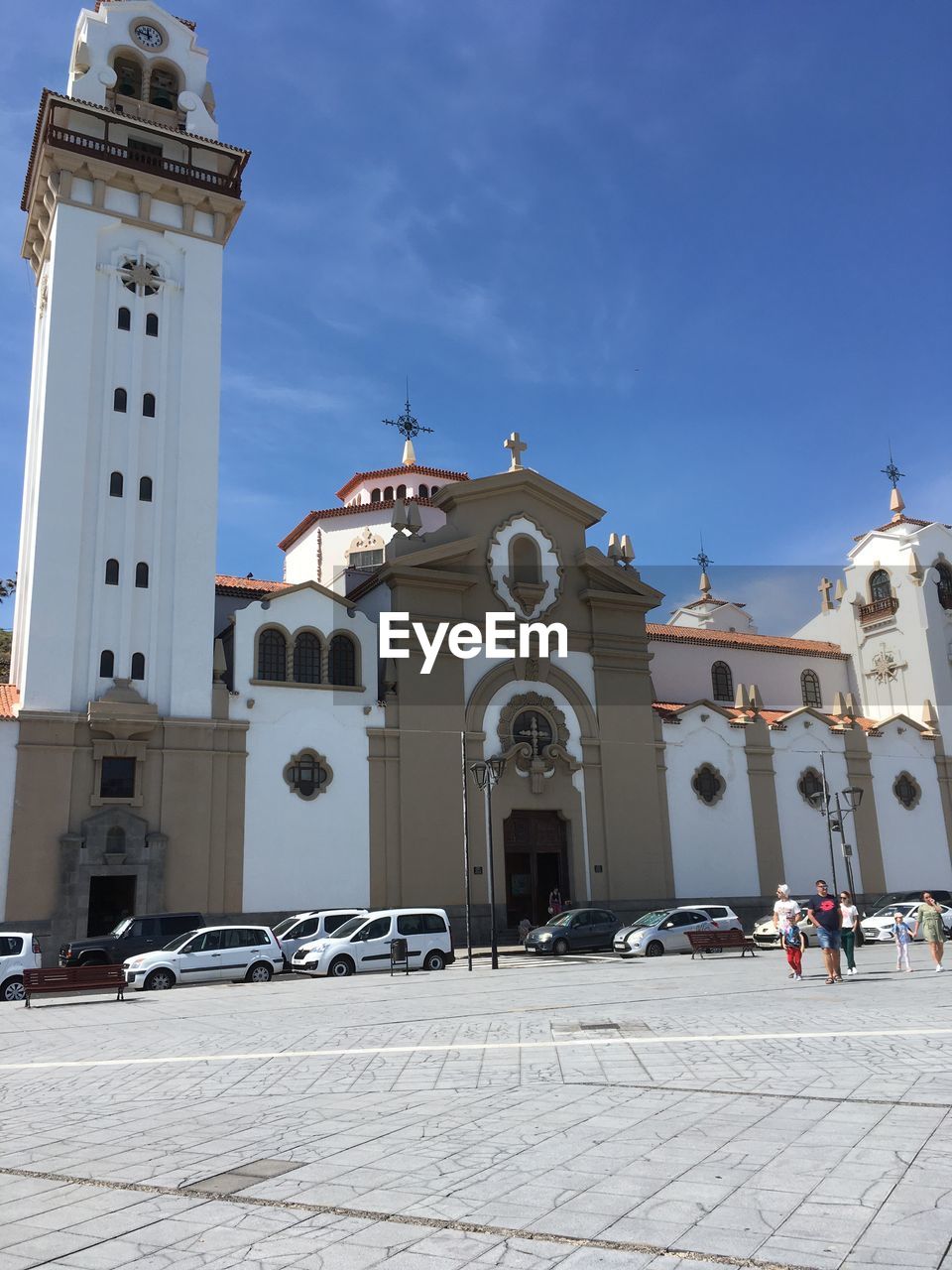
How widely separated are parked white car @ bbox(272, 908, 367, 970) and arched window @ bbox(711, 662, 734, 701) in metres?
24.3

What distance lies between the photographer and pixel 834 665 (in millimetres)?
52281

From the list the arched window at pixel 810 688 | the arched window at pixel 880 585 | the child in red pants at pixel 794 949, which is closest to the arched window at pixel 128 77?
the child in red pants at pixel 794 949

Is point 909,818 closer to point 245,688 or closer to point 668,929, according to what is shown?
point 668,929

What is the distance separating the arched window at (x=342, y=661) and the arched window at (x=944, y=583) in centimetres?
3040

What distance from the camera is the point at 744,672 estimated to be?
48.8m

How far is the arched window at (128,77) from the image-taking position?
121ft

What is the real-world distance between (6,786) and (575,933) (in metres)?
16.7

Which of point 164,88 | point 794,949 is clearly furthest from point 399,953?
point 164,88

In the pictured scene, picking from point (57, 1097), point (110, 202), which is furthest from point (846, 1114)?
point (110, 202)

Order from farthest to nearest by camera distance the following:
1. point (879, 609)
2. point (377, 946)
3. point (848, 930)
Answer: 1. point (879, 609)
2. point (377, 946)
3. point (848, 930)

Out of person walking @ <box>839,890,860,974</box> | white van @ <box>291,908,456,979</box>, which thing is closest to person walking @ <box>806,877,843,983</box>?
person walking @ <box>839,890,860,974</box>

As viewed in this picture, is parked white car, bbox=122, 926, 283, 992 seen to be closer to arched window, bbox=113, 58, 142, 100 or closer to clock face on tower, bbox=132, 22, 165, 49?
arched window, bbox=113, 58, 142, 100

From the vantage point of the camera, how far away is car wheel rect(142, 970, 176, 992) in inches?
925

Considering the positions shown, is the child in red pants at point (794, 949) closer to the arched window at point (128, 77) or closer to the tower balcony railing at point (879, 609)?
the tower balcony railing at point (879, 609)
